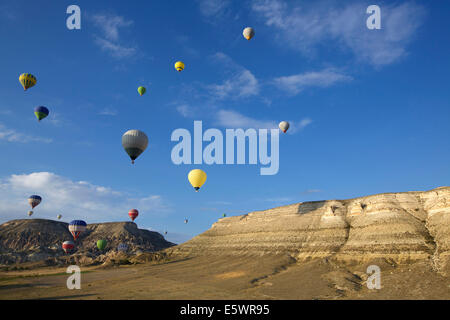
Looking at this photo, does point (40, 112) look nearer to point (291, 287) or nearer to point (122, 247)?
point (291, 287)

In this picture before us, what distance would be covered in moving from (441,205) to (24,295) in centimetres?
4808

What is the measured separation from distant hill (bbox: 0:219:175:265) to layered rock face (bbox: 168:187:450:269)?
6387cm

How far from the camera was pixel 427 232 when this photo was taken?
112ft

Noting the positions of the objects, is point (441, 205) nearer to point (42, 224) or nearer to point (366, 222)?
point (366, 222)

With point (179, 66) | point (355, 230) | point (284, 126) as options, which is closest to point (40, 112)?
point (179, 66)

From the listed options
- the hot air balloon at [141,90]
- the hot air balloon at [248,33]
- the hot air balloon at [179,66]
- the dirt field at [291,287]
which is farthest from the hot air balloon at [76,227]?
the hot air balloon at [248,33]

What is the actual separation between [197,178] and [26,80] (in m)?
33.9

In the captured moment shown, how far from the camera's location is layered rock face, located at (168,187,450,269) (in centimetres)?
3312

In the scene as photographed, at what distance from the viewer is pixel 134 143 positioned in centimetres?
4156

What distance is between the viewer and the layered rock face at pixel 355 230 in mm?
33125

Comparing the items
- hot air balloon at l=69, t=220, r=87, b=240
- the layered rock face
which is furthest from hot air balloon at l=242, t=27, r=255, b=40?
hot air balloon at l=69, t=220, r=87, b=240

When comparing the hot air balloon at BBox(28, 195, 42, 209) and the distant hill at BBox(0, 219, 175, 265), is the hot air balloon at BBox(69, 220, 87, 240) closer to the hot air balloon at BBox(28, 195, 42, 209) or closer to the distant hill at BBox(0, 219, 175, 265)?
the hot air balloon at BBox(28, 195, 42, 209)

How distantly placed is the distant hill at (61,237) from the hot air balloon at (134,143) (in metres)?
71.9

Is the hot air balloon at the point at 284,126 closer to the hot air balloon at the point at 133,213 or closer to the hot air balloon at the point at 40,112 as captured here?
the hot air balloon at the point at 40,112
